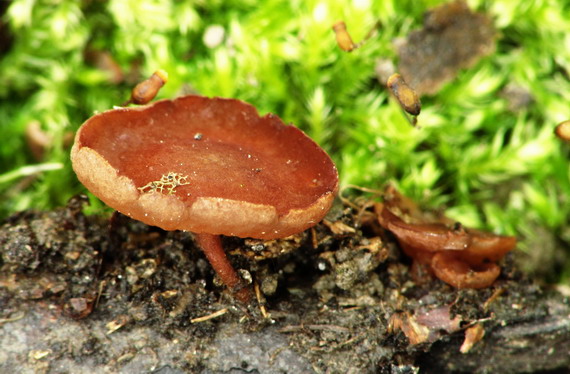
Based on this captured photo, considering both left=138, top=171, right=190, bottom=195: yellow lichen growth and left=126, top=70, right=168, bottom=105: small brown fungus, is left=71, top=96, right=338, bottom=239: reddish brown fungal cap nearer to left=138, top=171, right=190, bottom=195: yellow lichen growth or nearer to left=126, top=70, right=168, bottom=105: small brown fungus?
left=138, top=171, right=190, bottom=195: yellow lichen growth

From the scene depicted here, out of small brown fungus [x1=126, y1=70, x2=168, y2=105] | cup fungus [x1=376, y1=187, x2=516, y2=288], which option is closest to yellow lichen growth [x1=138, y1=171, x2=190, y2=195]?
small brown fungus [x1=126, y1=70, x2=168, y2=105]

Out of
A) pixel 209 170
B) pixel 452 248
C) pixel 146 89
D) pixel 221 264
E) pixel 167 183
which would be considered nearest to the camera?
pixel 167 183

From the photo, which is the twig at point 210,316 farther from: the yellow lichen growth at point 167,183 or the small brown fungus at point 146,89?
the small brown fungus at point 146,89

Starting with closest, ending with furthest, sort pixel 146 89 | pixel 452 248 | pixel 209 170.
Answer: pixel 209 170 < pixel 452 248 < pixel 146 89

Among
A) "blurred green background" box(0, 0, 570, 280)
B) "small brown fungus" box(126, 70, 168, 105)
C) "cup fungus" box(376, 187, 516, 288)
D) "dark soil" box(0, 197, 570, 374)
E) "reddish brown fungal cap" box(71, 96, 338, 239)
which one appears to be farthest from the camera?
"blurred green background" box(0, 0, 570, 280)

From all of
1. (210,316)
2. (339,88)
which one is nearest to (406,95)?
(339,88)

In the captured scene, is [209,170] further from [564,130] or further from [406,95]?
[564,130]

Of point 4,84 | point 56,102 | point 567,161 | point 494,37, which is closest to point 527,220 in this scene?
point 567,161

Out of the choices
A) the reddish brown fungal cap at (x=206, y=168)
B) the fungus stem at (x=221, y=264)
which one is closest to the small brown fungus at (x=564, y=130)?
the reddish brown fungal cap at (x=206, y=168)
